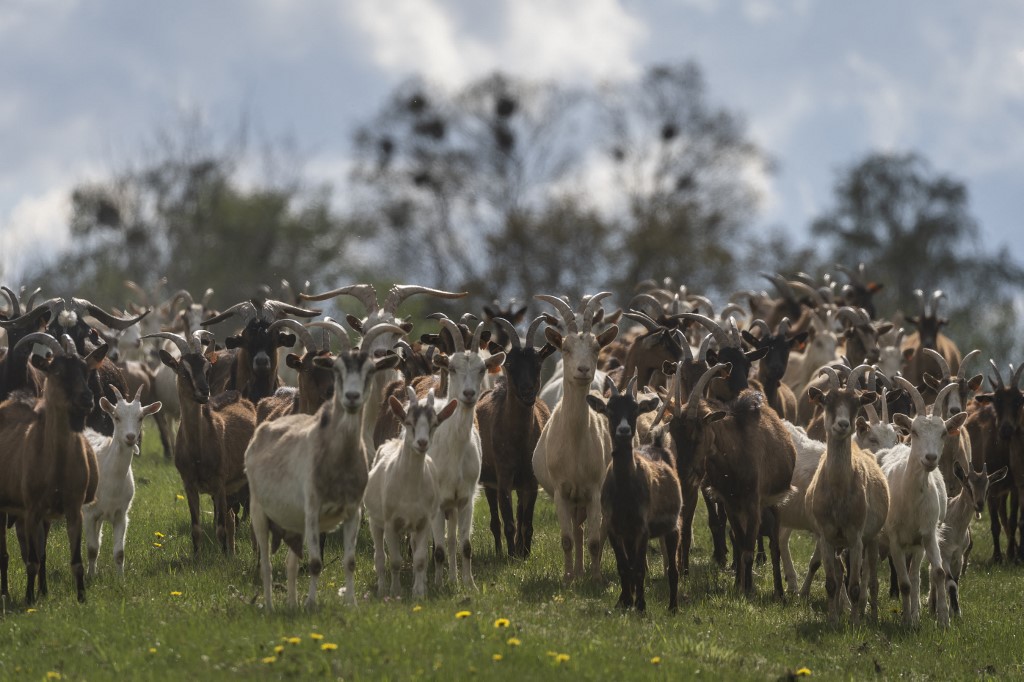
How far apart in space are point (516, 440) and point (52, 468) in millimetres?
4801

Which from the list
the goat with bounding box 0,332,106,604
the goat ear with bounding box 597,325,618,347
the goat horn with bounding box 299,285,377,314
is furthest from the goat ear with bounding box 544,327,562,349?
the goat with bounding box 0,332,106,604

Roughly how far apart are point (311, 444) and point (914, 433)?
5.80 metres

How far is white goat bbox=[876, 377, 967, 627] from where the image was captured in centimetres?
1340

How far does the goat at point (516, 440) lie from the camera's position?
47.9 ft

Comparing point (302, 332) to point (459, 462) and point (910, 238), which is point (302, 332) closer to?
point (459, 462)

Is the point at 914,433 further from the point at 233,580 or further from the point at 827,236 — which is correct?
the point at 827,236

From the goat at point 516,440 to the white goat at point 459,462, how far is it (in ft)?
4.11

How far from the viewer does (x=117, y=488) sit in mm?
13500

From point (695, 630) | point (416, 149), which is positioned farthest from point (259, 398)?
point (416, 149)

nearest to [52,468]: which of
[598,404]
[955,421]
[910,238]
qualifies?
[598,404]

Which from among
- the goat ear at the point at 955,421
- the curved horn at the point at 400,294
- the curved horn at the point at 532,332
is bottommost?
the goat ear at the point at 955,421

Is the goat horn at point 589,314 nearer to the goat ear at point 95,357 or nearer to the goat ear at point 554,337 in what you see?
the goat ear at point 554,337

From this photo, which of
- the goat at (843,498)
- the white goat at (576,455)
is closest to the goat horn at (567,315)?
the white goat at (576,455)

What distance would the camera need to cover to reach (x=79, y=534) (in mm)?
12219
